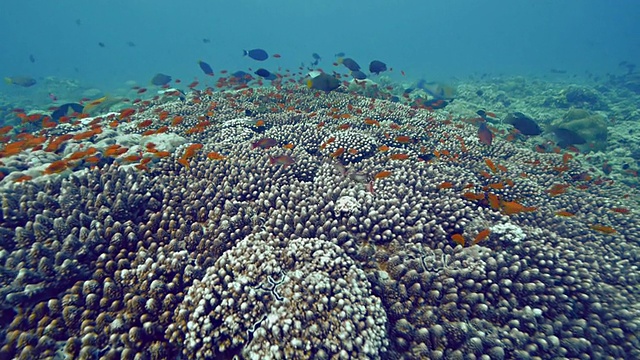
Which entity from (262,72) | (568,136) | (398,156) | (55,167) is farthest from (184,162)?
(568,136)

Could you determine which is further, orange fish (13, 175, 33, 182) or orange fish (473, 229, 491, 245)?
orange fish (13, 175, 33, 182)

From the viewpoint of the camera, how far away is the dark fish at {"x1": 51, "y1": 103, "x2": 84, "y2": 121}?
A: 10.9 meters

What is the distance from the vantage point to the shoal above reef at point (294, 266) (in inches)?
129

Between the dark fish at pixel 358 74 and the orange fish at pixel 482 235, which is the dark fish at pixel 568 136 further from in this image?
the orange fish at pixel 482 235

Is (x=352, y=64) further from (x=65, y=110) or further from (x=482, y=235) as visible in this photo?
(x=65, y=110)

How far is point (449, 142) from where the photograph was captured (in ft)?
32.0

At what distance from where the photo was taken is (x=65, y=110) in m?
11.1

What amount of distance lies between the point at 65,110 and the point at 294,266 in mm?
12676

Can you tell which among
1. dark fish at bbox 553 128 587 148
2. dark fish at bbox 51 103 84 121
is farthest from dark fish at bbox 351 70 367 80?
dark fish at bbox 51 103 84 121

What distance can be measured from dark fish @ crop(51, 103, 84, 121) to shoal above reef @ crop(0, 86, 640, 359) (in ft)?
17.8

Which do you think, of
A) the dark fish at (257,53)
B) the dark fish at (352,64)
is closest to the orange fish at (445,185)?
the dark fish at (352,64)

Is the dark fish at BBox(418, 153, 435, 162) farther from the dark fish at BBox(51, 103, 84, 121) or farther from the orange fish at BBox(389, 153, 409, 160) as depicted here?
the dark fish at BBox(51, 103, 84, 121)

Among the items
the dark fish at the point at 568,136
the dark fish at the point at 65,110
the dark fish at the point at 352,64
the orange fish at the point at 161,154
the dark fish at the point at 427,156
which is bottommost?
the dark fish at the point at 65,110

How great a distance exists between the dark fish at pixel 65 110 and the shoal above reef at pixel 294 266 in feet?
17.8
